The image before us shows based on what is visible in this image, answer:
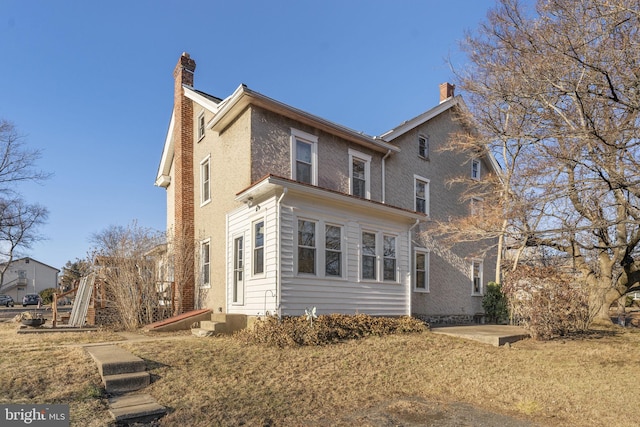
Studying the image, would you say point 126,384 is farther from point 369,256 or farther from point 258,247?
point 369,256

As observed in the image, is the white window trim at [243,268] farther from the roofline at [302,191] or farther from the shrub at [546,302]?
the shrub at [546,302]

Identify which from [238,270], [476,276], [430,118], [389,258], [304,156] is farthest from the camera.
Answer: [476,276]

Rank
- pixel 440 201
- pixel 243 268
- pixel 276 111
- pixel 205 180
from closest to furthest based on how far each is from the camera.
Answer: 1. pixel 243 268
2. pixel 276 111
3. pixel 205 180
4. pixel 440 201

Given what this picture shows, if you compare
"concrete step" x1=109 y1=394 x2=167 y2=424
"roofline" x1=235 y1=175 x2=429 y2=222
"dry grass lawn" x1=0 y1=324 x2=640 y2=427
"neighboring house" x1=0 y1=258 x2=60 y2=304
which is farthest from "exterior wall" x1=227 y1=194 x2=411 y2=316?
"neighboring house" x1=0 y1=258 x2=60 y2=304

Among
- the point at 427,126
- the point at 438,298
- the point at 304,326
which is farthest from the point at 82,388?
the point at 427,126

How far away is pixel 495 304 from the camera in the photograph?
57.3ft

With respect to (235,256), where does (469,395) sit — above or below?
below

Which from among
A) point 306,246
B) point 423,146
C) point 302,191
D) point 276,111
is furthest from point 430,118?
point 306,246

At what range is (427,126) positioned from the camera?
16953 millimetres

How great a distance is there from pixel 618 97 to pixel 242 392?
25.8 ft

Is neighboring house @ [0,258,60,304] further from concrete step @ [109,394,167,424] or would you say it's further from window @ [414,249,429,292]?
concrete step @ [109,394,167,424]

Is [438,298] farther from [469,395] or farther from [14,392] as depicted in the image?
[14,392]

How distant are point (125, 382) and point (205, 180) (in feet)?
30.7

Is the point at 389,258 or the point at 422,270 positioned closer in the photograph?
the point at 389,258
